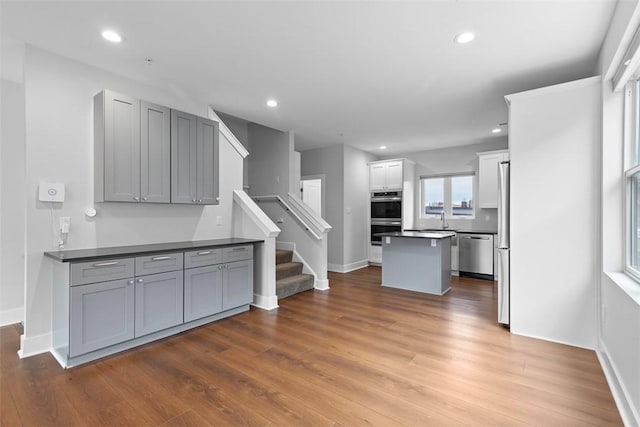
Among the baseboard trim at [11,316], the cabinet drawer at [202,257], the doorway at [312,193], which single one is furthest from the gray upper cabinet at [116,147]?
the doorway at [312,193]

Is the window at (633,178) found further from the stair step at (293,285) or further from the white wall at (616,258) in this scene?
the stair step at (293,285)

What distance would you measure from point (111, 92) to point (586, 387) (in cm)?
475

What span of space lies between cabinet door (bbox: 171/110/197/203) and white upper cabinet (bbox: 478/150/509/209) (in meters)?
5.26

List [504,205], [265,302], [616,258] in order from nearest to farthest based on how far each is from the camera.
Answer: [616,258] < [504,205] < [265,302]

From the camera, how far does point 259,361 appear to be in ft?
8.41

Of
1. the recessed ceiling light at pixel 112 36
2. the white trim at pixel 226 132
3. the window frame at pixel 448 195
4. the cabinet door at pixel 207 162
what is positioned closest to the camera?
the recessed ceiling light at pixel 112 36

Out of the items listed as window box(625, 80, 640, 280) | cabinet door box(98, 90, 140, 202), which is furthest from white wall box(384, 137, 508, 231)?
cabinet door box(98, 90, 140, 202)

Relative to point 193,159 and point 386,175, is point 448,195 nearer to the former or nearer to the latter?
point 386,175

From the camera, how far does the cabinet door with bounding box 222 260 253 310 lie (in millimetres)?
3547

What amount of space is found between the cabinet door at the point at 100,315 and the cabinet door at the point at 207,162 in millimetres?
1389

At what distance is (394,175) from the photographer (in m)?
6.89

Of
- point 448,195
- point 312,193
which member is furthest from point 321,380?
point 312,193

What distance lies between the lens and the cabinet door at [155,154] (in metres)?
3.23

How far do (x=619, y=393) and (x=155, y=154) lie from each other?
4.44 metres
